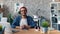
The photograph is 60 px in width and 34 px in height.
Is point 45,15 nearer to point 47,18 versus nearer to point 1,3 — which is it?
point 47,18

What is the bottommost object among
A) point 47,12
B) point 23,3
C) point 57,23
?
point 57,23

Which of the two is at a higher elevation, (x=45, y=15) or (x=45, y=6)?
(x=45, y=6)

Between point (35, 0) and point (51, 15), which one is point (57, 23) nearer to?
point (51, 15)

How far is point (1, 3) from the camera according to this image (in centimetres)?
548

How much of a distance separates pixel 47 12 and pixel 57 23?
60cm

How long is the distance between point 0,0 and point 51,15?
6.77 ft

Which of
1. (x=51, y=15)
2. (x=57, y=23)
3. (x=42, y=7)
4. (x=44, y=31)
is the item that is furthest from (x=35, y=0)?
(x=44, y=31)

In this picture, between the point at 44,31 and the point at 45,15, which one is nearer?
the point at 44,31

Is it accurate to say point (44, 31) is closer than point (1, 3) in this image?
Yes

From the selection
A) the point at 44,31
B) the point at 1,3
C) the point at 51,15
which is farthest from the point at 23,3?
the point at 44,31

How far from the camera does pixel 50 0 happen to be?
560 centimetres

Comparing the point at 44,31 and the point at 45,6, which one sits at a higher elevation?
the point at 45,6

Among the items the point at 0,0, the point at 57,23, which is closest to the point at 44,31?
the point at 57,23

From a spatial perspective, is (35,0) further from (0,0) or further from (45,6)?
(0,0)
